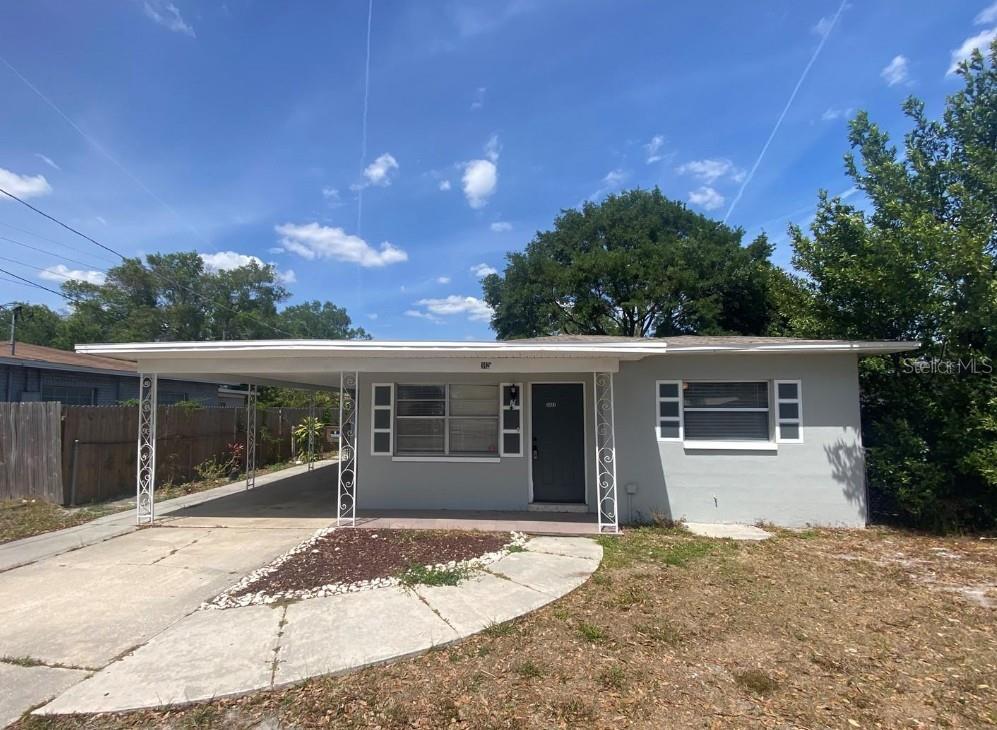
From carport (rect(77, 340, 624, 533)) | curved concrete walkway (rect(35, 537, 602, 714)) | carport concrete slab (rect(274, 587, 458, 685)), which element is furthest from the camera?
carport (rect(77, 340, 624, 533))

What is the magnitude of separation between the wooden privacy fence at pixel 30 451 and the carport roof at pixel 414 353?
9.84 ft

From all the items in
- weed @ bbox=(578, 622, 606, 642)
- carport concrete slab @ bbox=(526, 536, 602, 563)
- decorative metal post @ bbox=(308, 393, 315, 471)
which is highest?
decorative metal post @ bbox=(308, 393, 315, 471)

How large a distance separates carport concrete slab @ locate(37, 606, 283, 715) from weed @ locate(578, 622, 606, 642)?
225 cm

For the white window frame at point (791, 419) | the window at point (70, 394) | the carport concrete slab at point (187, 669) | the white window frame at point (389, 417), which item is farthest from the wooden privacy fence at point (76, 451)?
the white window frame at point (791, 419)

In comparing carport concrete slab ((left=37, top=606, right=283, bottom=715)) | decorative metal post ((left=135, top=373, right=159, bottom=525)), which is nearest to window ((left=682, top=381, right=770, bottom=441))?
carport concrete slab ((left=37, top=606, right=283, bottom=715))

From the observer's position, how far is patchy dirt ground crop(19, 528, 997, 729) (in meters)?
3.00

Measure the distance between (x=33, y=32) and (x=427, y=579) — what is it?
1076 cm

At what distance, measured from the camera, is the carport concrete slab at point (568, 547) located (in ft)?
20.1

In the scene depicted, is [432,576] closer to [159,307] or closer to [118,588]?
[118,588]

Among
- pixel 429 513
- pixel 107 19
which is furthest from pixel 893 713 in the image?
pixel 107 19

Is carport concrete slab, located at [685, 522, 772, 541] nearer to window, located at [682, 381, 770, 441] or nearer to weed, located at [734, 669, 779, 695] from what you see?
window, located at [682, 381, 770, 441]

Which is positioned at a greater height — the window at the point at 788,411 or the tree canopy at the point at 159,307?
the tree canopy at the point at 159,307

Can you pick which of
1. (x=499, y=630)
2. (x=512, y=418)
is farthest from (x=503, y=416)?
(x=499, y=630)

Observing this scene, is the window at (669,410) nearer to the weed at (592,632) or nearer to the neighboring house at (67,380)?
the weed at (592,632)
